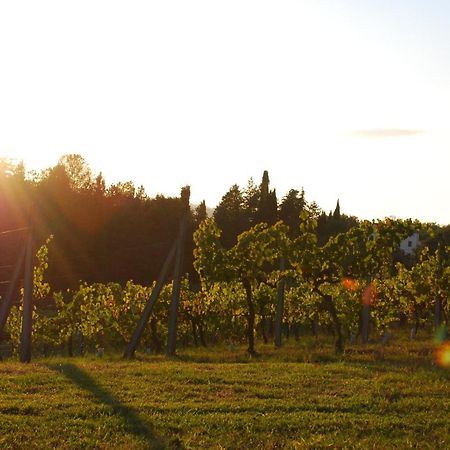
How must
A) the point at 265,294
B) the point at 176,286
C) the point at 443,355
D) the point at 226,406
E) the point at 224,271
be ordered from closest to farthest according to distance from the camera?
the point at 226,406 < the point at 443,355 < the point at 176,286 < the point at 224,271 < the point at 265,294

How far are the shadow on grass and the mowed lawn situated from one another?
0.07ft

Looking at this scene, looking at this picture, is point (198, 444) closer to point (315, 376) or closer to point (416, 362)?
point (315, 376)

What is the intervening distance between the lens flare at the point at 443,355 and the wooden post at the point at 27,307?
12.3 meters

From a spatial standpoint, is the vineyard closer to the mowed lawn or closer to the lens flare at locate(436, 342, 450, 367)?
the lens flare at locate(436, 342, 450, 367)

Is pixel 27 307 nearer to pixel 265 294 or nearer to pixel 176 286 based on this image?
pixel 176 286

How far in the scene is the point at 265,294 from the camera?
3703 centimetres

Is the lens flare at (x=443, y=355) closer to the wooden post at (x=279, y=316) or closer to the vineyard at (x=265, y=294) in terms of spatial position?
the vineyard at (x=265, y=294)

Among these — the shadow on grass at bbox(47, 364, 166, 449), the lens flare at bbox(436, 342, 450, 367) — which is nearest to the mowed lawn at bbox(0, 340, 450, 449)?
the shadow on grass at bbox(47, 364, 166, 449)

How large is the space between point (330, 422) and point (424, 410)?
219 cm

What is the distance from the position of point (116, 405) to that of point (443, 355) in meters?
12.3

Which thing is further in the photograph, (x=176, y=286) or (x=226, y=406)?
(x=176, y=286)

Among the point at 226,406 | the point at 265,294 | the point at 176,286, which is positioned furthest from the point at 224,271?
the point at 265,294

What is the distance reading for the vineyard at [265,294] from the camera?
2320cm

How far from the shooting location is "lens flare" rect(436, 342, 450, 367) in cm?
1903
